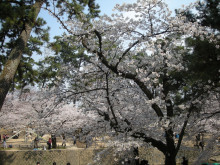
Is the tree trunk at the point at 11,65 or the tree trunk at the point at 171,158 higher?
the tree trunk at the point at 11,65

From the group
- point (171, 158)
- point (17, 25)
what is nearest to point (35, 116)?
point (17, 25)

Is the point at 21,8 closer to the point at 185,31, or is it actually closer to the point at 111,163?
the point at 185,31

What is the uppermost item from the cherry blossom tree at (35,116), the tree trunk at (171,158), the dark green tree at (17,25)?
the dark green tree at (17,25)

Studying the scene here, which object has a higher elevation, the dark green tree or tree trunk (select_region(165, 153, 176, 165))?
the dark green tree

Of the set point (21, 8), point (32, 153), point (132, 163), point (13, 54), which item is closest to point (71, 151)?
point (32, 153)

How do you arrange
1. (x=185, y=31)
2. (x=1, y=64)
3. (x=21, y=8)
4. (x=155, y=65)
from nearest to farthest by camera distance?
(x=21, y=8) < (x=185, y=31) < (x=155, y=65) < (x=1, y=64)

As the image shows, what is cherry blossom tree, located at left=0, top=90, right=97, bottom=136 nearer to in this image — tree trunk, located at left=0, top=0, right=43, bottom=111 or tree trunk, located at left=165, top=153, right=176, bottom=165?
tree trunk, located at left=0, top=0, right=43, bottom=111

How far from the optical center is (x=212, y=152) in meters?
5.42

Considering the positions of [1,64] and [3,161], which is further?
[3,161]

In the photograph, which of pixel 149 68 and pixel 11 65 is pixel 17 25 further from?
pixel 149 68

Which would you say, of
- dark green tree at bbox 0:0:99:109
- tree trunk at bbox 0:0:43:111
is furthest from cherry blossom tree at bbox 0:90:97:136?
tree trunk at bbox 0:0:43:111

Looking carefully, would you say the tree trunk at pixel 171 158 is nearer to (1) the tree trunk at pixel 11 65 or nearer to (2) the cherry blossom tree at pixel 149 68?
(2) the cherry blossom tree at pixel 149 68

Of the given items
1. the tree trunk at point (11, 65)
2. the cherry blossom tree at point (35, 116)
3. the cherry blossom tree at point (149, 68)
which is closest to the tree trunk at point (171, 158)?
the cherry blossom tree at point (149, 68)

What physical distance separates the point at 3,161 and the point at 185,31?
12156 millimetres
